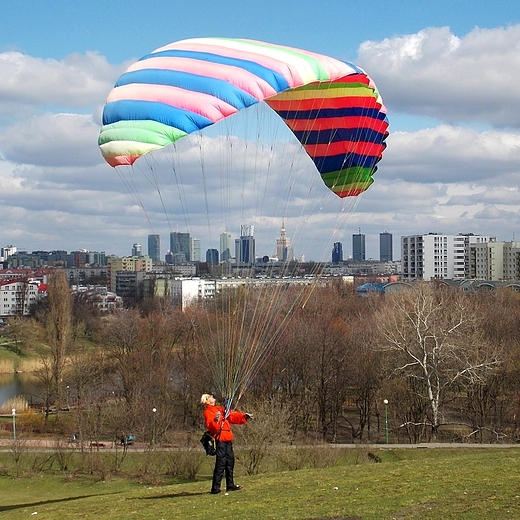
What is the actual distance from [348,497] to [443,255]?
342 ft

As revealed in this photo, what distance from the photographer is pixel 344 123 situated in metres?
15.6

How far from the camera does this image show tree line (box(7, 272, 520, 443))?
32344mm

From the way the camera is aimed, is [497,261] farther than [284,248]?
Yes

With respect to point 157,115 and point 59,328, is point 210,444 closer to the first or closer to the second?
point 157,115

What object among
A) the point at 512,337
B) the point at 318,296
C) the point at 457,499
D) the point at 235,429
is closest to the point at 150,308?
the point at 318,296

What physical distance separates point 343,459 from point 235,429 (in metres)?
3.80

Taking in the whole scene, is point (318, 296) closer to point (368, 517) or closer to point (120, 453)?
point (120, 453)

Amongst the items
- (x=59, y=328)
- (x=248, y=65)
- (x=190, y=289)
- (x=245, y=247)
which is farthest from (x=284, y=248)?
(x=190, y=289)

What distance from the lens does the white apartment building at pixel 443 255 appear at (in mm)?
110812

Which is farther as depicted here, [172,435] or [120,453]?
[172,435]

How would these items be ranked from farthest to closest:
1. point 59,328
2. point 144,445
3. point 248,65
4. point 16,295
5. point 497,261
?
point 497,261, point 16,295, point 59,328, point 144,445, point 248,65

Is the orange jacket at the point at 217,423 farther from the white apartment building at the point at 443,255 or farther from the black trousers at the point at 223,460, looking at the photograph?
the white apartment building at the point at 443,255

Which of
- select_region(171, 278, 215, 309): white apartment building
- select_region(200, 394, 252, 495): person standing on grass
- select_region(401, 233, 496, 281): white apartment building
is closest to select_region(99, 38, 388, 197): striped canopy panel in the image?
select_region(200, 394, 252, 495): person standing on grass

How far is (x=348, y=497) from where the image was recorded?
10.4 meters
